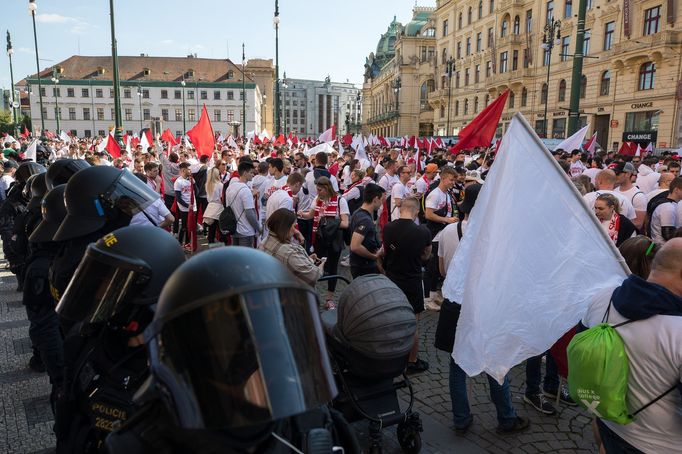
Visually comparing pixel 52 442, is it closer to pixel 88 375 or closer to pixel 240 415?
pixel 88 375

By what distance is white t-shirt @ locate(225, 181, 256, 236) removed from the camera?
725 centimetres

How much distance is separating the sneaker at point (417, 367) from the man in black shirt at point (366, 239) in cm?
125

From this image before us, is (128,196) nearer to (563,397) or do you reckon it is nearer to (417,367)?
(417,367)

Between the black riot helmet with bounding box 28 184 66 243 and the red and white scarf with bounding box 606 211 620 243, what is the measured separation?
5.37m

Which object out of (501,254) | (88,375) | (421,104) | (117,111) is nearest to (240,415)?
(88,375)

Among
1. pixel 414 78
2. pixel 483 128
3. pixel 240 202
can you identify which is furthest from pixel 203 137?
pixel 414 78

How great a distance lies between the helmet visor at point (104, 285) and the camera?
197cm

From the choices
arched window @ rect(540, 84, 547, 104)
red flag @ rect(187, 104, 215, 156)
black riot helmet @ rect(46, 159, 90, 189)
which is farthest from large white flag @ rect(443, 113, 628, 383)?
arched window @ rect(540, 84, 547, 104)

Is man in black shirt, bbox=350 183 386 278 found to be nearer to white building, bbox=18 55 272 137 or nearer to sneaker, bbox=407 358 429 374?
sneaker, bbox=407 358 429 374

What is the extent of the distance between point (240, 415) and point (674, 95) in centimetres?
3588

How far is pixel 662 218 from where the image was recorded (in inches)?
245

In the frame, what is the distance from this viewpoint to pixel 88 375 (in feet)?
6.49

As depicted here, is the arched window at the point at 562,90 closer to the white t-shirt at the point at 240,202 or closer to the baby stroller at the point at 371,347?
the white t-shirt at the point at 240,202

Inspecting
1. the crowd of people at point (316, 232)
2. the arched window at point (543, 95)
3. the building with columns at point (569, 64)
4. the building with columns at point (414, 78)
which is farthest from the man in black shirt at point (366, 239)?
the building with columns at point (414, 78)
